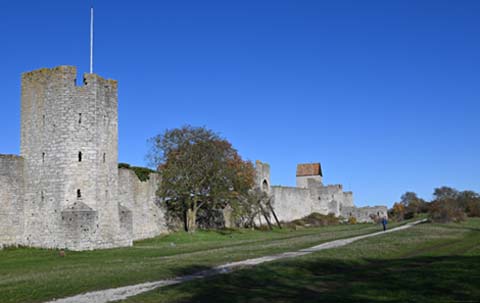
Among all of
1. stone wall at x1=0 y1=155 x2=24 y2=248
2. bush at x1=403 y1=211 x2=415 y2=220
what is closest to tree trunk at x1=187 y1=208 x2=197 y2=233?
stone wall at x1=0 y1=155 x2=24 y2=248

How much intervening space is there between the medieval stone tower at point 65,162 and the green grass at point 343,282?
1392 centimetres

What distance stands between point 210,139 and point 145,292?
1178 inches

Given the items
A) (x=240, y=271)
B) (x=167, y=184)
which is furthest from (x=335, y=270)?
(x=167, y=184)

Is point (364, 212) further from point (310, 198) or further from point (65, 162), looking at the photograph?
point (65, 162)

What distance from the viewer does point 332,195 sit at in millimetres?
79062

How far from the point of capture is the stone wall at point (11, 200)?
2923cm

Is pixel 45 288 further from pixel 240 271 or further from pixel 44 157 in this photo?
A: pixel 44 157

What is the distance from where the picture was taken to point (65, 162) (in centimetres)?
3019

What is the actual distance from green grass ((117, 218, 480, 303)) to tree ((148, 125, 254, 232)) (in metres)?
21.3

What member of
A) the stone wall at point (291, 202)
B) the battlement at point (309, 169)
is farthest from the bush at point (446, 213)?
the battlement at point (309, 169)

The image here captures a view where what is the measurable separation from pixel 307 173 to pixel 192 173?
54.6 m

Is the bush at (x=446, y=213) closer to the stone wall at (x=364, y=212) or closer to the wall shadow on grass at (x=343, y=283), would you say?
the stone wall at (x=364, y=212)

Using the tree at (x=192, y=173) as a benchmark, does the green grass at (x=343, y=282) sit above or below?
below

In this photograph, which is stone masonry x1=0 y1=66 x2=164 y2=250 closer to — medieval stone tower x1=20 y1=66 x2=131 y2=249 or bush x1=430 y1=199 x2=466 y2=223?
medieval stone tower x1=20 y1=66 x2=131 y2=249
